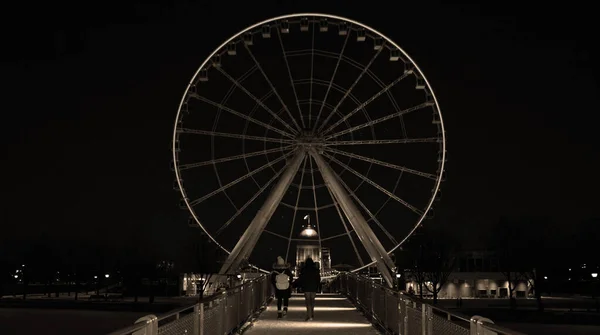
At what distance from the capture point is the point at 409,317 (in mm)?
16078

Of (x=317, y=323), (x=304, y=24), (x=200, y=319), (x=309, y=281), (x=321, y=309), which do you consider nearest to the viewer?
(x=200, y=319)

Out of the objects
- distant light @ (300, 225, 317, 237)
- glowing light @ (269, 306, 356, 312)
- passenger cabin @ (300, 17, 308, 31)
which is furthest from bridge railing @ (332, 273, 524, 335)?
distant light @ (300, 225, 317, 237)

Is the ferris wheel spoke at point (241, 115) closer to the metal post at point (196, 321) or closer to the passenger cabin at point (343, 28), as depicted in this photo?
the passenger cabin at point (343, 28)

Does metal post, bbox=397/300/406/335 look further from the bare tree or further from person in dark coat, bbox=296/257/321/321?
the bare tree

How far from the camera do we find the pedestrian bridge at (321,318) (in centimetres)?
1139

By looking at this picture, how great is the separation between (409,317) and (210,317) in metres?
3.63

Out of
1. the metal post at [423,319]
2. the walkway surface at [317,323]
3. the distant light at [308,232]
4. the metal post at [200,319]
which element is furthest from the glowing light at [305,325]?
the distant light at [308,232]

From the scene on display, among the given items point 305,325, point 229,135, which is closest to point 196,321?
point 305,325

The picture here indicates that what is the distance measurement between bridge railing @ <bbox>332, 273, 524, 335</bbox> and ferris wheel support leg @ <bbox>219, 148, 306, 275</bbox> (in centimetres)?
1166

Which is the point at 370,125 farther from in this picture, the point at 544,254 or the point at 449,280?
the point at 449,280

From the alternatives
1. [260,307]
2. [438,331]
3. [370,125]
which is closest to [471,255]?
[370,125]

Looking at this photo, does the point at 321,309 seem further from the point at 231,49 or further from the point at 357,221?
the point at 231,49

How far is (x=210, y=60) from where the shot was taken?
41.4 metres

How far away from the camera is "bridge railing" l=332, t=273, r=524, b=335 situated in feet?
33.2
